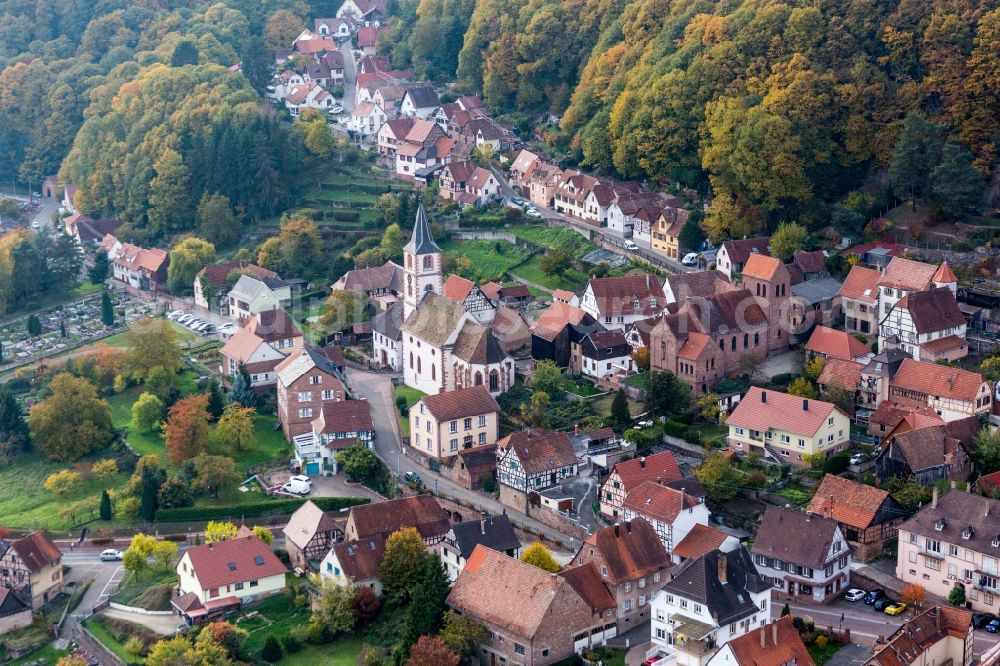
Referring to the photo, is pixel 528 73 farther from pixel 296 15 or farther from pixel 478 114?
pixel 296 15

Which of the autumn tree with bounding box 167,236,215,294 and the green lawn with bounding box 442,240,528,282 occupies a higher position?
the green lawn with bounding box 442,240,528,282

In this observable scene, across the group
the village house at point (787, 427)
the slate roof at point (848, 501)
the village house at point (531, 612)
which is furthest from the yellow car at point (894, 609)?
the village house at point (531, 612)

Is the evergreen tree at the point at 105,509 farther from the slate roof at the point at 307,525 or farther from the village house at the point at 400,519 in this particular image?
the village house at the point at 400,519

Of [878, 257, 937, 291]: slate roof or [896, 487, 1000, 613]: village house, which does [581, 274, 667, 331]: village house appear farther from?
[896, 487, 1000, 613]: village house

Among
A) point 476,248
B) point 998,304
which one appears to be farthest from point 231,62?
point 998,304

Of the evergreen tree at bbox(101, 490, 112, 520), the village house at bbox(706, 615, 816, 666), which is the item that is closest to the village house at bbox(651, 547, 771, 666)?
the village house at bbox(706, 615, 816, 666)

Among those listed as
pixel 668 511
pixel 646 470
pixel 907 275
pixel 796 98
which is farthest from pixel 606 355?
pixel 796 98
